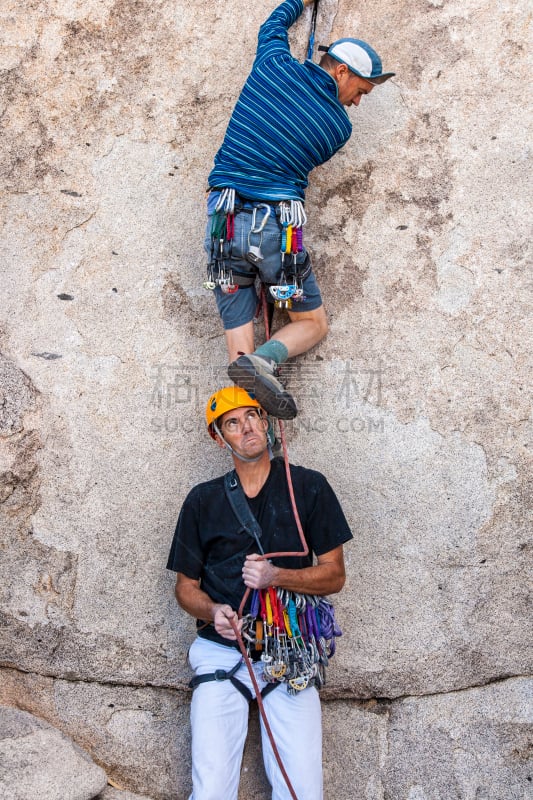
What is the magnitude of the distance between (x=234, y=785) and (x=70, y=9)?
2938 millimetres

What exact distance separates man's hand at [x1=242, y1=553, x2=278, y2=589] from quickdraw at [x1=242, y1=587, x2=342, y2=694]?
13 centimetres

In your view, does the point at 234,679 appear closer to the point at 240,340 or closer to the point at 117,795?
the point at 117,795

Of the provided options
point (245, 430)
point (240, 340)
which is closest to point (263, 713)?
point (245, 430)

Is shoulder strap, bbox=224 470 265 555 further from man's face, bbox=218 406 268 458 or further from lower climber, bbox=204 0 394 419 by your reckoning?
lower climber, bbox=204 0 394 419

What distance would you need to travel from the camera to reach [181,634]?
3.07 metres

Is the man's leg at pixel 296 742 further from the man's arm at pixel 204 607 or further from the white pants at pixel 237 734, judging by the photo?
the man's arm at pixel 204 607

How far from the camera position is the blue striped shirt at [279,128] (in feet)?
9.29

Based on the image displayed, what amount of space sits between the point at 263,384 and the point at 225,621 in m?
0.74

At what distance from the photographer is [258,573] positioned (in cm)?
258

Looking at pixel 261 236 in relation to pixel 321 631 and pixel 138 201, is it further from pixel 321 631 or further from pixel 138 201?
pixel 321 631

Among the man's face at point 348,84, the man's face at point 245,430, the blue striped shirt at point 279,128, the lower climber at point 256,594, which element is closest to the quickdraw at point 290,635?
the lower climber at point 256,594

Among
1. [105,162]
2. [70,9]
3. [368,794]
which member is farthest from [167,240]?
[368,794]

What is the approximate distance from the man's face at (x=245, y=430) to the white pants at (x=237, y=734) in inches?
25.7

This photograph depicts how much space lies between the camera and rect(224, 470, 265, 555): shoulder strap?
2748mm
